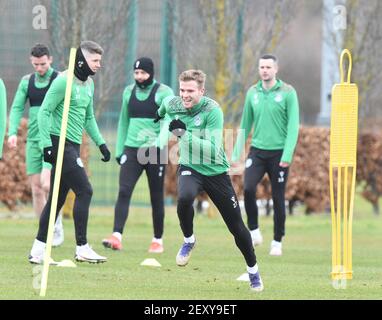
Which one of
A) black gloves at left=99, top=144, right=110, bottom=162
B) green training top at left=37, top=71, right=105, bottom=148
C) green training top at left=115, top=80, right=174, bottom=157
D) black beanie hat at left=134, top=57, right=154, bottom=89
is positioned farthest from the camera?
green training top at left=115, top=80, right=174, bottom=157

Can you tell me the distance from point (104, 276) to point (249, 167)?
12.6 feet

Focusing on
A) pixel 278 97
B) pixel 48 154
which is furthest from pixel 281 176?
pixel 48 154

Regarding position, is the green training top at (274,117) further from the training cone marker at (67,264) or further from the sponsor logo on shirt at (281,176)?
the training cone marker at (67,264)

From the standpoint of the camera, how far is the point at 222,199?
426 inches

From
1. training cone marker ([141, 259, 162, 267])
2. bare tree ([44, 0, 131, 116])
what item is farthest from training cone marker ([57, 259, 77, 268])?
bare tree ([44, 0, 131, 116])

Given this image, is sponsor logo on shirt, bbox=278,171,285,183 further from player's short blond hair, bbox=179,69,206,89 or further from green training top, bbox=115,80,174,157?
player's short blond hair, bbox=179,69,206,89

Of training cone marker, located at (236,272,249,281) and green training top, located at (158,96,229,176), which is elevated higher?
green training top, located at (158,96,229,176)

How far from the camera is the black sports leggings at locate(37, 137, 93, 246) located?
1262cm

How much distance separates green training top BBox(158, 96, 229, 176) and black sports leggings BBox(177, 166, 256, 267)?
0.07m

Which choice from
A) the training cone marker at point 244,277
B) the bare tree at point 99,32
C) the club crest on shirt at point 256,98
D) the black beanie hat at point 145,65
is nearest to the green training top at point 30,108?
the black beanie hat at point 145,65

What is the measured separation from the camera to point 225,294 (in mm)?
10711

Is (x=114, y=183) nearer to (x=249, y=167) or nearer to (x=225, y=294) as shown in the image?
(x=249, y=167)
